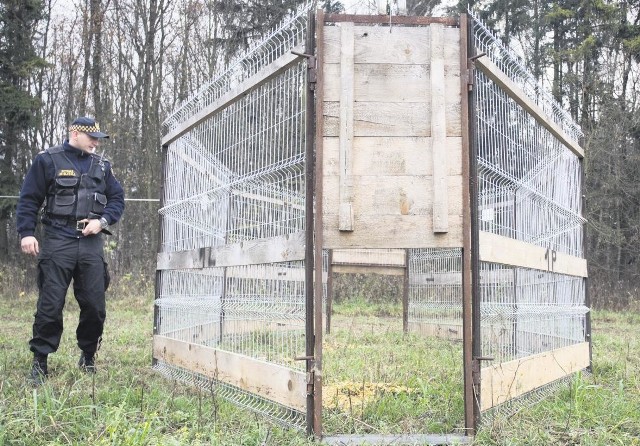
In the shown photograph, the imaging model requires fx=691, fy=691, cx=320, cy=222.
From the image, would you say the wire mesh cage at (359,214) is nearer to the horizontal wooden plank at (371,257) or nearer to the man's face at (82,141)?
the man's face at (82,141)

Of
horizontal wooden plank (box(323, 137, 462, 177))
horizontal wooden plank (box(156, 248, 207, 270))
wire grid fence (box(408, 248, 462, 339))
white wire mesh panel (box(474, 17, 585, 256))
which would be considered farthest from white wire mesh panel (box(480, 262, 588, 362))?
wire grid fence (box(408, 248, 462, 339))

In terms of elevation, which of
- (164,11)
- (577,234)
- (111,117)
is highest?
(164,11)

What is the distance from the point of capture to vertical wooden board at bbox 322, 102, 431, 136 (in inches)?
139

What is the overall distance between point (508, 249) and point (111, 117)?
15.2 m

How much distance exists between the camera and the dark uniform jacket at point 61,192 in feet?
15.9

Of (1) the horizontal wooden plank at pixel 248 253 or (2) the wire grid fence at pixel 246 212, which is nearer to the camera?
(1) the horizontal wooden plank at pixel 248 253

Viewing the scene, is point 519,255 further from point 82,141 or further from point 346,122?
point 82,141

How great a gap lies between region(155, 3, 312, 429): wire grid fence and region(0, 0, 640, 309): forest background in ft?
33.4

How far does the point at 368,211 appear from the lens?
3.51 metres

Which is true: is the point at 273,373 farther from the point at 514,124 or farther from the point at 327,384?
the point at 514,124

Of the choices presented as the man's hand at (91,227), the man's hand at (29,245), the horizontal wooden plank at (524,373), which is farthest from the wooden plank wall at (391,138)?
the man's hand at (29,245)

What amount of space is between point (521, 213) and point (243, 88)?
2.14m

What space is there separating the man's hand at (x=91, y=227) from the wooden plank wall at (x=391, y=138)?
2.12m

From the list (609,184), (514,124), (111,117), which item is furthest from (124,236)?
(514,124)
